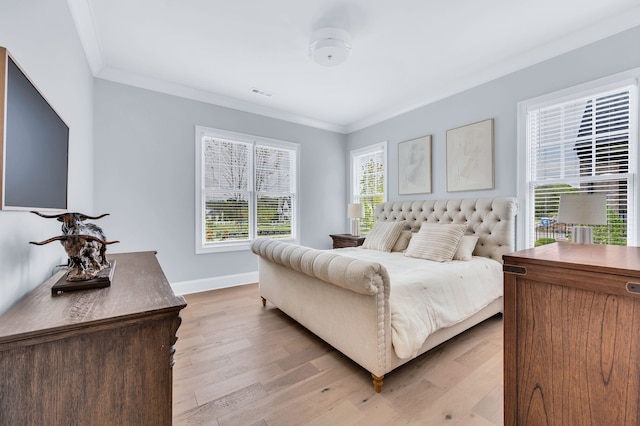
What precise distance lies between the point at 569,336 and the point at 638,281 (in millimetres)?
271

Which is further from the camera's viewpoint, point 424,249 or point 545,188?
point 424,249

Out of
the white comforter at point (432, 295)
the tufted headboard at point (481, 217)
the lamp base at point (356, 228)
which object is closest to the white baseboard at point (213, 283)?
the lamp base at point (356, 228)

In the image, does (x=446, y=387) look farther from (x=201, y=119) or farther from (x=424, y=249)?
(x=201, y=119)

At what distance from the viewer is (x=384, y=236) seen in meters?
3.57

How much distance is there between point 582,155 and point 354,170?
313 centimetres

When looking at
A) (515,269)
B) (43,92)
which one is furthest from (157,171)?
(515,269)

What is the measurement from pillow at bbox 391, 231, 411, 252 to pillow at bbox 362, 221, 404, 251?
61 mm

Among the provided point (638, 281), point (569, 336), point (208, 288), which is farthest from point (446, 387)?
point (208, 288)

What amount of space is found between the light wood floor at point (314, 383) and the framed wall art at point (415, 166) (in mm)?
2021

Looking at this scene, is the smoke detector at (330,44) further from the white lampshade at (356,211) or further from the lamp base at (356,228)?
the lamp base at (356,228)

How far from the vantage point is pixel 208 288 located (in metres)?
3.70

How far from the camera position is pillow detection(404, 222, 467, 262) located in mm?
2801

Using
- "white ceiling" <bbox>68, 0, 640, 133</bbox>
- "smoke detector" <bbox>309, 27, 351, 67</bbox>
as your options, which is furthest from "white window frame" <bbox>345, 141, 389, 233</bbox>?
"smoke detector" <bbox>309, 27, 351, 67</bbox>

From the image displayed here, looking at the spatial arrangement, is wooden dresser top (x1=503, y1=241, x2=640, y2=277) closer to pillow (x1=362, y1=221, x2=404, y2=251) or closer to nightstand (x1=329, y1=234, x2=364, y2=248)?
pillow (x1=362, y1=221, x2=404, y2=251)
